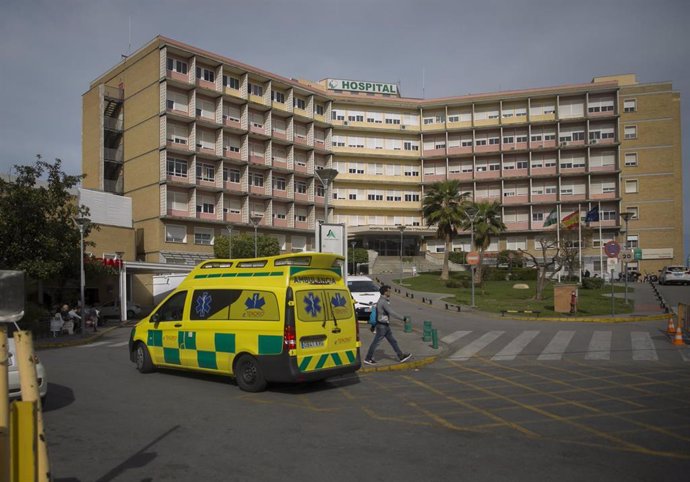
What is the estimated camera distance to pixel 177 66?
56.0 metres

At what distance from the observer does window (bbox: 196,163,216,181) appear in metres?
57.4

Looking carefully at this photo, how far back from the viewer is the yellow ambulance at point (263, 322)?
9594 mm

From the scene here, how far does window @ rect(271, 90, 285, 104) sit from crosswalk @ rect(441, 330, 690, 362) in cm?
5126

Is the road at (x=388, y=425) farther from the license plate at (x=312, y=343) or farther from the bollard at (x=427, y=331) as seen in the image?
the bollard at (x=427, y=331)

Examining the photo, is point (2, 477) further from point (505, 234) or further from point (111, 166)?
point (505, 234)

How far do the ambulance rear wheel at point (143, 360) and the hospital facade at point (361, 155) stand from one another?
43.0 m

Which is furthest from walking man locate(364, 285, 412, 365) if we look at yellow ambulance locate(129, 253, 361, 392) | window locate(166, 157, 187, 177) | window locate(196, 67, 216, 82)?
window locate(196, 67, 216, 82)

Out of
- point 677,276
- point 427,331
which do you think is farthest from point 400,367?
point 677,276

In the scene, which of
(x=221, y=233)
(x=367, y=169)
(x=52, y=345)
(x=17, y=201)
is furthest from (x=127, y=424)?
(x=367, y=169)

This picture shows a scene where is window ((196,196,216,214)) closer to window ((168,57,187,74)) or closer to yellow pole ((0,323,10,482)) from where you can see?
window ((168,57,187,74))

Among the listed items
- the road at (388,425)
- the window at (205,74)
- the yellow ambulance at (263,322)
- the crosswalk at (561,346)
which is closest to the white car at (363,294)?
the crosswalk at (561,346)

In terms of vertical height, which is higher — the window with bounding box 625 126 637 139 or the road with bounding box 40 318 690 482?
the window with bounding box 625 126 637 139

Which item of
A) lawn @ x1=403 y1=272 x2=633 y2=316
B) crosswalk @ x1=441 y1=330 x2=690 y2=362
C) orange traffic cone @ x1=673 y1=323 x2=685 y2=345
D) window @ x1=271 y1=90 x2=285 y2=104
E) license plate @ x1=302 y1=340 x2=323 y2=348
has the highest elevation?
window @ x1=271 y1=90 x2=285 y2=104

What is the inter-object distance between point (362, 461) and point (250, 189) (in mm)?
57187
